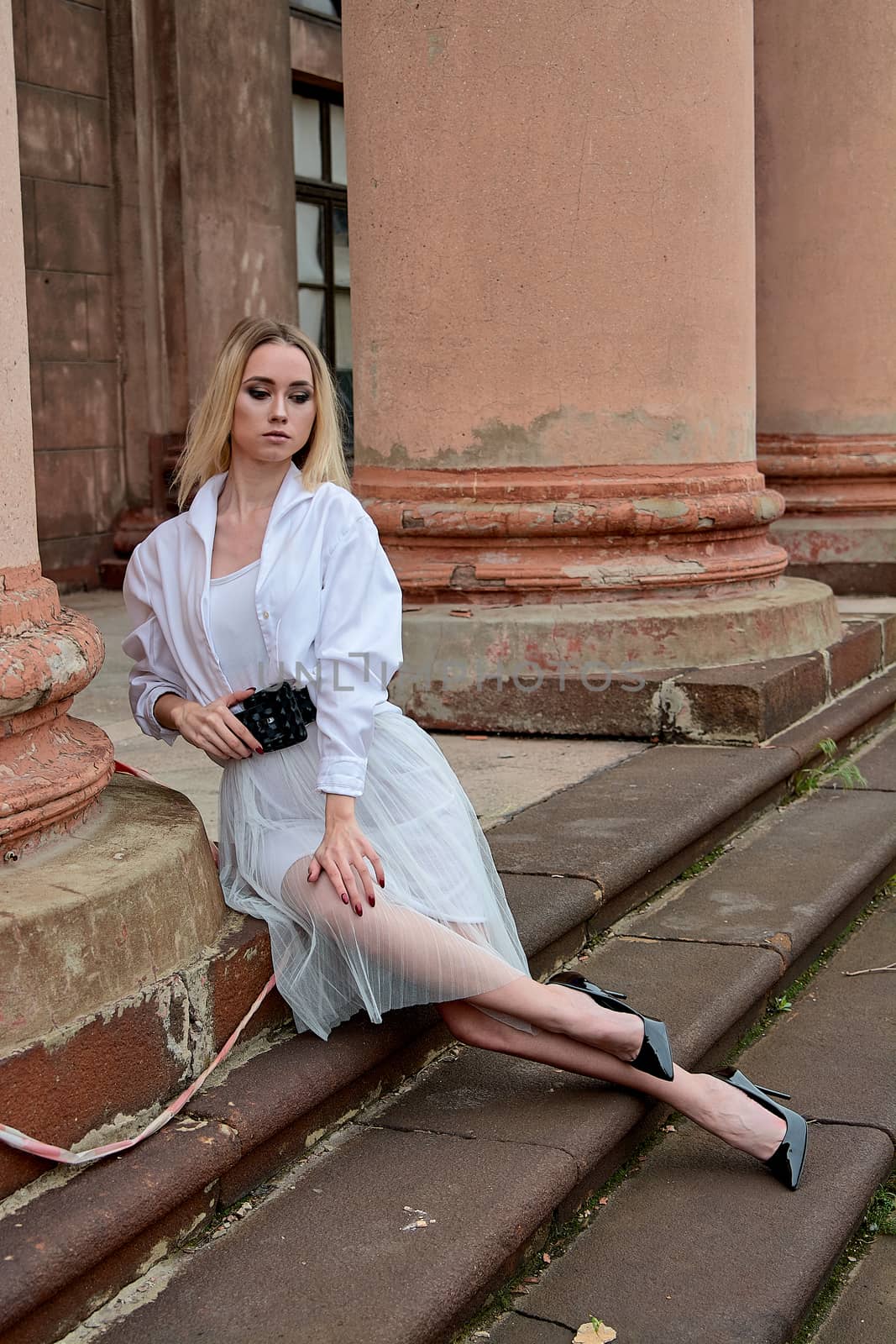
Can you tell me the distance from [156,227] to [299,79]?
89.2 inches

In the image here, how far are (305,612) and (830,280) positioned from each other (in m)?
5.23

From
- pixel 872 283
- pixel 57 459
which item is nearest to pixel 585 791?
pixel 872 283

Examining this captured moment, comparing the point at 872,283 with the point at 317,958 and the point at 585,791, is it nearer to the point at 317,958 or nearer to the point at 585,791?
the point at 585,791

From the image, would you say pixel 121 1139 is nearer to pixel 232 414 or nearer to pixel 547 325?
pixel 232 414

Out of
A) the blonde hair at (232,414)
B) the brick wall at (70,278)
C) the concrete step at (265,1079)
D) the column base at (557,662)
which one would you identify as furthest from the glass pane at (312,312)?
the blonde hair at (232,414)

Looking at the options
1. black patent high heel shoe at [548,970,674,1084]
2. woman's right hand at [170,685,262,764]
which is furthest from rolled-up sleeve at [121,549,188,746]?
black patent high heel shoe at [548,970,674,1084]

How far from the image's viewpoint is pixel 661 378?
505 cm

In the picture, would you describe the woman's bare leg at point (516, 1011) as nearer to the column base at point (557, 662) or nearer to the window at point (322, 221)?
the column base at point (557, 662)

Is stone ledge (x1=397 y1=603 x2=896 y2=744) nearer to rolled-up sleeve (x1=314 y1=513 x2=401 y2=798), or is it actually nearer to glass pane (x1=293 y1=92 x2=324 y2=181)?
rolled-up sleeve (x1=314 y1=513 x2=401 y2=798)

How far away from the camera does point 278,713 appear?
2742mm

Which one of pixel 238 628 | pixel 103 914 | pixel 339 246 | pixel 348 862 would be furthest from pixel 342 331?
pixel 103 914

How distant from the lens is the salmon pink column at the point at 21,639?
2336mm

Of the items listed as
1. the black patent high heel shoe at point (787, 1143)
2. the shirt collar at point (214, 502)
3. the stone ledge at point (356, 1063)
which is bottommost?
the black patent high heel shoe at point (787, 1143)

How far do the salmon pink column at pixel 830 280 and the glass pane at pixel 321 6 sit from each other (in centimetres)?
410
